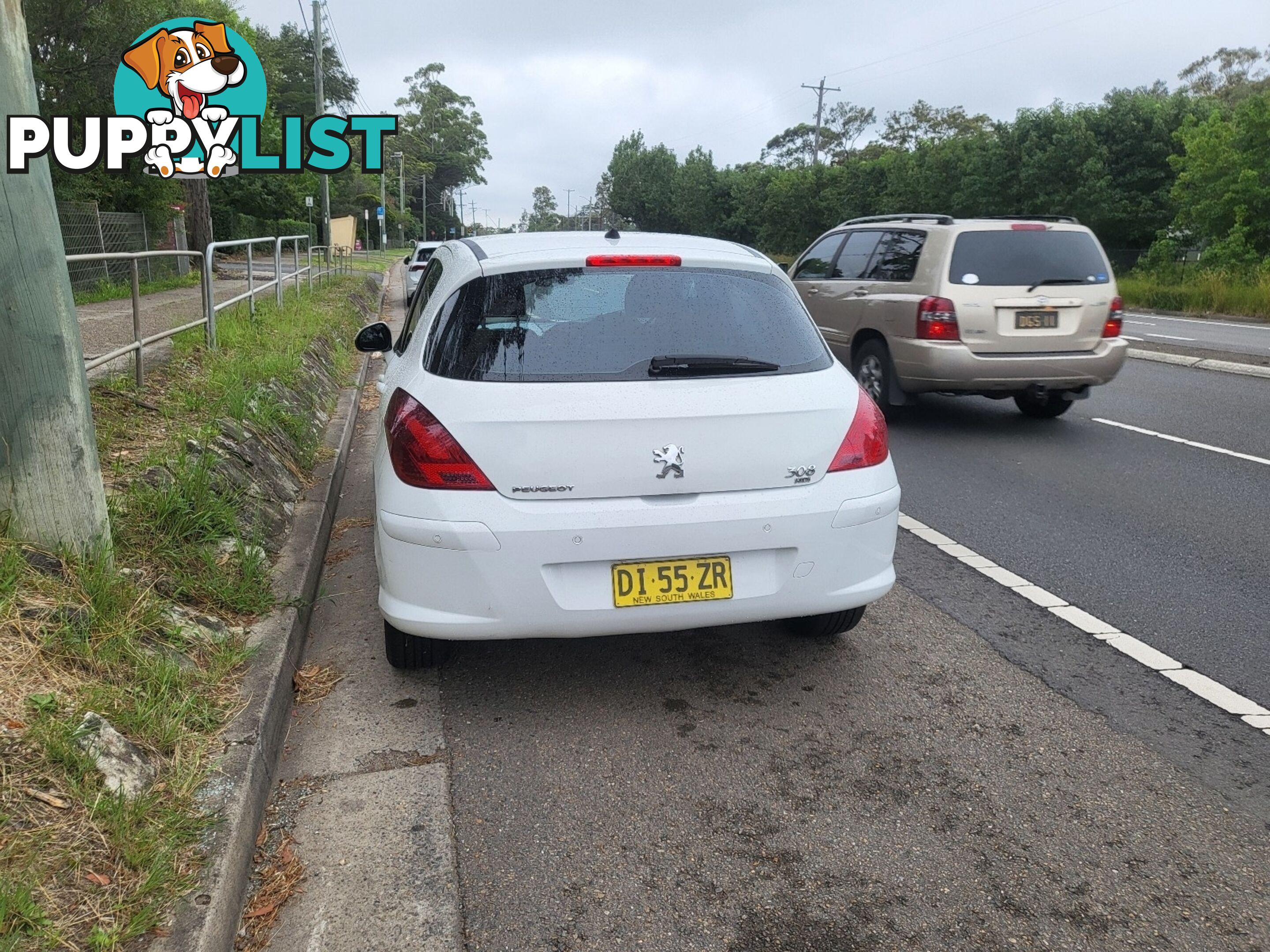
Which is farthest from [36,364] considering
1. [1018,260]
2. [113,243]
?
[113,243]

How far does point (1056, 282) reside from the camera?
8578 mm

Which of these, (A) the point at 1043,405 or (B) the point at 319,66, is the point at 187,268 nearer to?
(A) the point at 1043,405

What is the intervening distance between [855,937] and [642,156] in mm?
119987

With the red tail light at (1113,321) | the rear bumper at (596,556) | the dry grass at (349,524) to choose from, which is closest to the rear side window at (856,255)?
the red tail light at (1113,321)

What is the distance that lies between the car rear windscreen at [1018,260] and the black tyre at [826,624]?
16.5ft

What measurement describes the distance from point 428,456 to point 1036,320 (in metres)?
6.54

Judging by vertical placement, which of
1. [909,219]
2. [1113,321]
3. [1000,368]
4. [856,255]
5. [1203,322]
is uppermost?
[909,219]

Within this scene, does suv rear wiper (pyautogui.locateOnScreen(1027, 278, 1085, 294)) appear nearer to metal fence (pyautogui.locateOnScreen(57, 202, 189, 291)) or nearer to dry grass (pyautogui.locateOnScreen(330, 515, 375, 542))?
dry grass (pyautogui.locateOnScreen(330, 515, 375, 542))

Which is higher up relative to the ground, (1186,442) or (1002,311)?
(1002,311)

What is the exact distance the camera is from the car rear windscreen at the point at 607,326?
367 cm

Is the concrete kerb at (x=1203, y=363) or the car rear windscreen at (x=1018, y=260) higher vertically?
the car rear windscreen at (x=1018, y=260)

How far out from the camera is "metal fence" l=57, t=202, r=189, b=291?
657 cm

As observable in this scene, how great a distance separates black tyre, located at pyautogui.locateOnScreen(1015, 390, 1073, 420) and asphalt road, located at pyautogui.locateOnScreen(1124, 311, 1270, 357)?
5818 mm

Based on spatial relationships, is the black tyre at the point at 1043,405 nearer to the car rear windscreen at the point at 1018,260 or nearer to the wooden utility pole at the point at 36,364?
the car rear windscreen at the point at 1018,260
